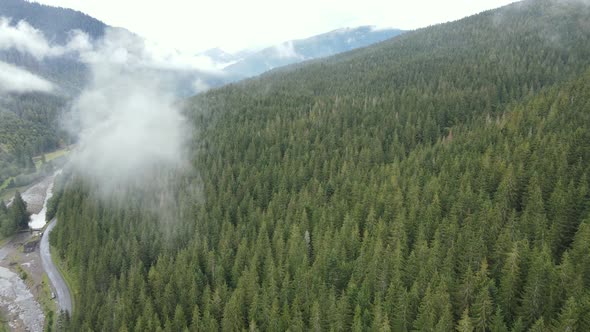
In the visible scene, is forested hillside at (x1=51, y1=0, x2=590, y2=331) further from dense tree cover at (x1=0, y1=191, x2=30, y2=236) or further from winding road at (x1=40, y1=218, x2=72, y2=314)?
dense tree cover at (x1=0, y1=191, x2=30, y2=236)

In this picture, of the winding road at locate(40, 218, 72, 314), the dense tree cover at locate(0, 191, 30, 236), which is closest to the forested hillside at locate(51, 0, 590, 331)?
the winding road at locate(40, 218, 72, 314)

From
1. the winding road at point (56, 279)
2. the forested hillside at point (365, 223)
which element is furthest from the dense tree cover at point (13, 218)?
the forested hillside at point (365, 223)

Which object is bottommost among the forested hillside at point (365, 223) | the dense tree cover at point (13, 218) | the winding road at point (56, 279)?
the winding road at point (56, 279)

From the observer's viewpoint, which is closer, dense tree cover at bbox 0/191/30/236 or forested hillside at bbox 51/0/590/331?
forested hillside at bbox 51/0/590/331

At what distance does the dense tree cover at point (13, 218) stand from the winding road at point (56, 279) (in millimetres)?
10567

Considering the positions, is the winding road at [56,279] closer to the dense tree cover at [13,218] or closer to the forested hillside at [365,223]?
the forested hillside at [365,223]

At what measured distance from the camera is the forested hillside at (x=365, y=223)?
5228cm

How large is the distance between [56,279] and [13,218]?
41.1m

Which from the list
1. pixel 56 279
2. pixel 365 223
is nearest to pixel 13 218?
pixel 56 279

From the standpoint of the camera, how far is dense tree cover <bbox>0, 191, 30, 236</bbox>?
127 m

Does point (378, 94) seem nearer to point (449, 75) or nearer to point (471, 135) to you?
point (449, 75)

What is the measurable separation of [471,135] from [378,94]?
232 feet

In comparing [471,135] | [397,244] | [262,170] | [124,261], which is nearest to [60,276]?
[124,261]

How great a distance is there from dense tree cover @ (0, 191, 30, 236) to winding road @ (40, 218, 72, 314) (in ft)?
34.7
